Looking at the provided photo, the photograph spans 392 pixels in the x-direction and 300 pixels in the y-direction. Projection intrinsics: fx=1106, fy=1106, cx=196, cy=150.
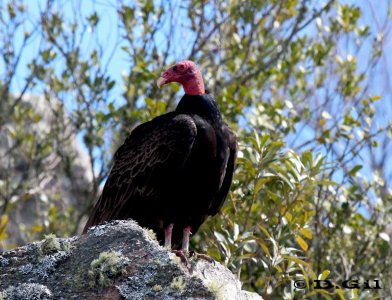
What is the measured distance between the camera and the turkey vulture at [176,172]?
7.60 m

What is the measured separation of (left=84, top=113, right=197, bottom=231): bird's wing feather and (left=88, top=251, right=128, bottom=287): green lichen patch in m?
2.14

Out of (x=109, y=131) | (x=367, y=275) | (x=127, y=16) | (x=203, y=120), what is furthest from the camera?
(x=109, y=131)

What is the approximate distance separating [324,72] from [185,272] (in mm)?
7288

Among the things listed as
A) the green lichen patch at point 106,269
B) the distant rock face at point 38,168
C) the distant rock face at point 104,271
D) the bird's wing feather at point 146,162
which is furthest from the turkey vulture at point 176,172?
the distant rock face at point 38,168

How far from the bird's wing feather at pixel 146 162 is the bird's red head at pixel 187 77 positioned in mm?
319

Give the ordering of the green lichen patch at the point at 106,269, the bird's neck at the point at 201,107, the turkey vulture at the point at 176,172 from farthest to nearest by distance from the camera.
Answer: the bird's neck at the point at 201,107, the turkey vulture at the point at 176,172, the green lichen patch at the point at 106,269

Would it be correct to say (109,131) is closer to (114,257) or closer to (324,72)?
(324,72)

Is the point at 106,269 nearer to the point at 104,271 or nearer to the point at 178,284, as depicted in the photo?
the point at 104,271

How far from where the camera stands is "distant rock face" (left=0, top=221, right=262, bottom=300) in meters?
5.36

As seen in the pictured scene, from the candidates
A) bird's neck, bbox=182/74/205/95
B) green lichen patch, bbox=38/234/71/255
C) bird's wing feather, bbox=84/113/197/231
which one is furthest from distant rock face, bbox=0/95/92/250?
green lichen patch, bbox=38/234/71/255

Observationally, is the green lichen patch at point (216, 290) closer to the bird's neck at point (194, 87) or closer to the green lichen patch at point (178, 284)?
the green lichen patch at point (178, 284)

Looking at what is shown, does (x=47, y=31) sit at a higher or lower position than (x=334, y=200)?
higher

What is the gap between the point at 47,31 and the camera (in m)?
11.7

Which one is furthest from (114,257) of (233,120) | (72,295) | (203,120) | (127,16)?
(127,16)
